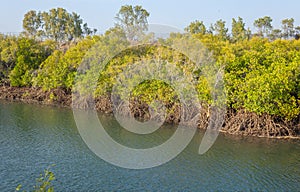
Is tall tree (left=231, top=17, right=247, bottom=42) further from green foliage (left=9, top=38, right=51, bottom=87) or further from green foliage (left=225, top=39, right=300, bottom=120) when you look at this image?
green foliage (left=9, top=38, right=51, bottom=87)

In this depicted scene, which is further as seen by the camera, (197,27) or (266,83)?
(197,27)

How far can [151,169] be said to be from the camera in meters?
17.6

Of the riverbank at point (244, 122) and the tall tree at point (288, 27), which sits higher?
the tall tree at point (288, 27)

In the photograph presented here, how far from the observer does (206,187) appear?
1557 cm

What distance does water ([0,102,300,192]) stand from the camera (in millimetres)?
15734

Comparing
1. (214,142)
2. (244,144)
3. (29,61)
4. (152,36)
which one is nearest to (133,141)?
(214,142)

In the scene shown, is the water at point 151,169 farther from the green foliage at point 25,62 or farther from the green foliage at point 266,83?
the green foliage at point 25,62

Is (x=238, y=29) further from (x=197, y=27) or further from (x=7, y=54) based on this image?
(x=7, y=54)

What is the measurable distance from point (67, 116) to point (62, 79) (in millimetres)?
6252

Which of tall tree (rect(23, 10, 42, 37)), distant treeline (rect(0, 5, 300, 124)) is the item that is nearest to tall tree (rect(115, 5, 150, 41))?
distant treeline (rect(0, 5, 300, 124))

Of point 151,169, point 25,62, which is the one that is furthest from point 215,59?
point 25,62

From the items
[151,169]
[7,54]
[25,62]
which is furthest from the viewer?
[25,62]

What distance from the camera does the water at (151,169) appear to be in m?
15.7

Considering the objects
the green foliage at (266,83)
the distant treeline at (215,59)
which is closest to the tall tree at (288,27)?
the distant treeline at (215,59)
